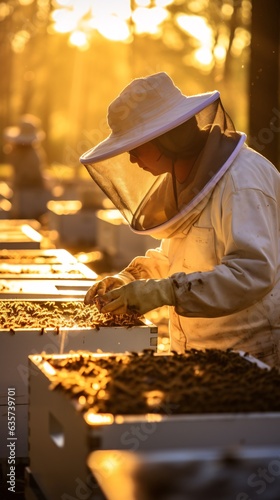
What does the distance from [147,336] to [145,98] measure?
3.26ft

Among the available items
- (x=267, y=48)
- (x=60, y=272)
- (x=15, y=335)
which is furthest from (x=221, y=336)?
(x=267, y=48)

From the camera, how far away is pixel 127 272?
4328 mm

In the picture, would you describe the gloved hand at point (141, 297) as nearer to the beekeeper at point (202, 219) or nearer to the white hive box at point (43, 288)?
the beekeeper at point (202, 219)

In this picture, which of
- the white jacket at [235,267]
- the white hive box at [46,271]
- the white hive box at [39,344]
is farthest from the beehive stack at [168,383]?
the white hive box at [46,271]

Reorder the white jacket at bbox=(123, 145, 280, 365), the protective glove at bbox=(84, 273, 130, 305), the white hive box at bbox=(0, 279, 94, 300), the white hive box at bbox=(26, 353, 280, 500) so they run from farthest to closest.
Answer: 1. the white hive box at bbox=(0, 279, 94, 300)
2. the protective glove at bbox=(84, 273, 130, 305)
3. the white jacket at bbox=(123, 145, 280, 365)
4. the white hive box at bbox=(26, 353, 280, 500)

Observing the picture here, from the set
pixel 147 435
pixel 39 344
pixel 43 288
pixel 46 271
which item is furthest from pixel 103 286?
pixel 147 435

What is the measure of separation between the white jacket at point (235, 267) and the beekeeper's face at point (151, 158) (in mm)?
235

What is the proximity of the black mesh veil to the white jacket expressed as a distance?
0.07 m

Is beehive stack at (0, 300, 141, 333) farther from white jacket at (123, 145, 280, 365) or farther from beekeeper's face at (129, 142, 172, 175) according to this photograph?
beekeeper's face at (129, 142, 172, 175)

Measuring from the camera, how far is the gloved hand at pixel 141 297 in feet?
11.6

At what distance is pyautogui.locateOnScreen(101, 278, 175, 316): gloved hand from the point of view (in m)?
3.53

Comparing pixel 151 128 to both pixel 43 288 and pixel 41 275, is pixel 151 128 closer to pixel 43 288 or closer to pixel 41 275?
pixel 43 288

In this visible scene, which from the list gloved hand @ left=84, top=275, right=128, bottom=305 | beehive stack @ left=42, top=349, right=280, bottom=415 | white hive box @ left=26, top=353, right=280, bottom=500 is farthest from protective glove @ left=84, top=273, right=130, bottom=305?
white hive box @ left=26, top=353, right=280, bottom=500

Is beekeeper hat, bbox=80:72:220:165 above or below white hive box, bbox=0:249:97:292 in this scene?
above
